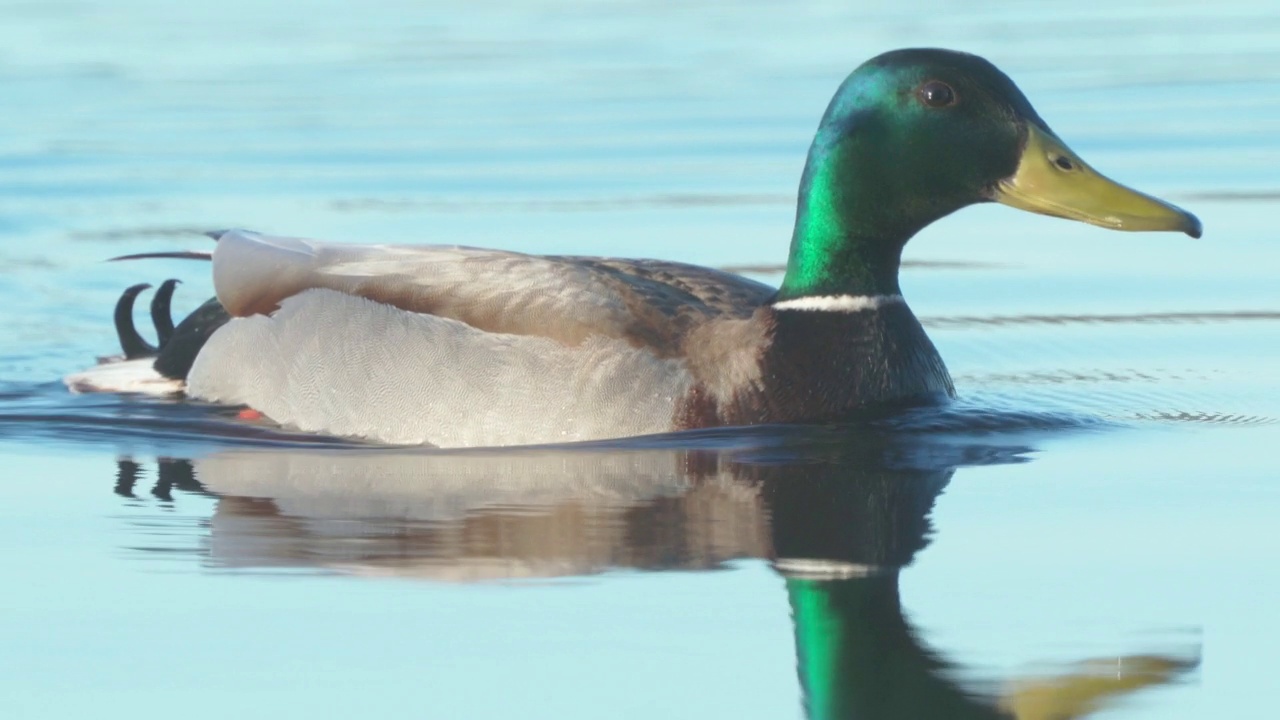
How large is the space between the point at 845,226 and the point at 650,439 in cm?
95

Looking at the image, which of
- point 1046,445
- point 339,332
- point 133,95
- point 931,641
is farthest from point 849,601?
point 133,95

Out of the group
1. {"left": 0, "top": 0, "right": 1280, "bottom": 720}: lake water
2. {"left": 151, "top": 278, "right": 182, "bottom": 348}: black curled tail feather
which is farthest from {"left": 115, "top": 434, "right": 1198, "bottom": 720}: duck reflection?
{"left": 151, "top": 278, "right": 182, "bottom": 348}: black curled tail feather

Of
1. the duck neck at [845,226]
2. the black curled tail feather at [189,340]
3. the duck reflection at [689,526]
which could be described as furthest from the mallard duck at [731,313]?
the black curled tail feather at [189,340]

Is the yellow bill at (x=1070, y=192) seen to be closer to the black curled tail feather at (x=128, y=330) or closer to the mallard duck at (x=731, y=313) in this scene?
the mallard duck at (x=731, y=313)

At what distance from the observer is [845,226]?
7.52m

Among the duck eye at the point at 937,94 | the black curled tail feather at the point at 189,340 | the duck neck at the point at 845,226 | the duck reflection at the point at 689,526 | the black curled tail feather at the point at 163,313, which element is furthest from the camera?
the black curled tail feather at the point at 163,313

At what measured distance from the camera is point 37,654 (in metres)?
4.98

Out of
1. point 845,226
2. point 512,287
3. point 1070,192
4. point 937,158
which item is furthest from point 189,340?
point 1070,192

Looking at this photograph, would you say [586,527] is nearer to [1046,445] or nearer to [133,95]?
[1046,445]

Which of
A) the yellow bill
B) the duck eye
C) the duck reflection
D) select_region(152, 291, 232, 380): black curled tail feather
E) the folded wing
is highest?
the duck eye

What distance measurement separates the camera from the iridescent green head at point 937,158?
286 inches

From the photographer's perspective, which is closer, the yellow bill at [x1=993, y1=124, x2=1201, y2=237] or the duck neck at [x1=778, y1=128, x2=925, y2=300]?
the yellow bill at [x1=993, y1=124, x2=1201, y2=237]

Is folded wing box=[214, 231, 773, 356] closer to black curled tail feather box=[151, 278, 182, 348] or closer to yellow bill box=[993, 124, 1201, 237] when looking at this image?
black curled tail feather box=[151, 278, 182, 348]

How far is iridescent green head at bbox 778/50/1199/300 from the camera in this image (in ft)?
23.9
